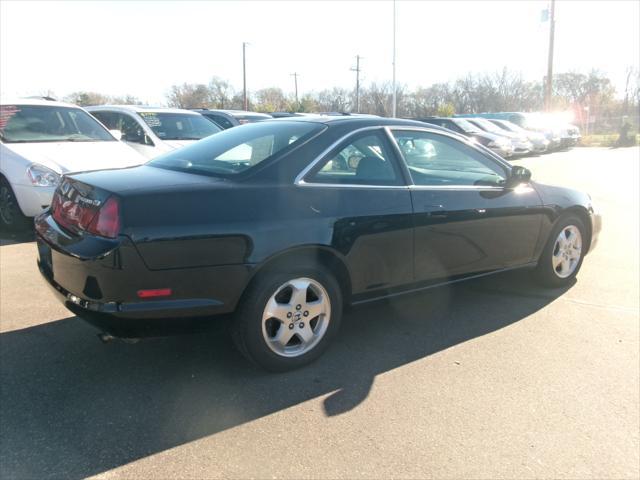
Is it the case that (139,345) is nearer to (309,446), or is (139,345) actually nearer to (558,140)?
(309,446)

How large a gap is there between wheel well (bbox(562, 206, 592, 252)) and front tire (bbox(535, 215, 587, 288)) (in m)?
0.03

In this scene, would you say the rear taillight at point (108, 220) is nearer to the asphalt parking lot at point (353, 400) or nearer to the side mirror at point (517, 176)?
the asphalt parking lot at point (353, 400)

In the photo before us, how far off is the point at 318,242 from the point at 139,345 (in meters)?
1.49

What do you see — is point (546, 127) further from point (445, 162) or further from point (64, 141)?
point (445, 162)

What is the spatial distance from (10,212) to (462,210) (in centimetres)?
543

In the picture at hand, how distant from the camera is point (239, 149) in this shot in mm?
3613

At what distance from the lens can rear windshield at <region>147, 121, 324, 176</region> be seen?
132 inches

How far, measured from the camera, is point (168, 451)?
8.16 feet

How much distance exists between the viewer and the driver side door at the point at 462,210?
3.75m

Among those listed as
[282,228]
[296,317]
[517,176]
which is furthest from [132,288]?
[517,176]

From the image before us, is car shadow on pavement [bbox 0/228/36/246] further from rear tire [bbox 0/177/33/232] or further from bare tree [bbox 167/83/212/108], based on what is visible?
bare tree [bbox 167/83/212/108]

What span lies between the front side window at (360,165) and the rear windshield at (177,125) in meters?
6.54

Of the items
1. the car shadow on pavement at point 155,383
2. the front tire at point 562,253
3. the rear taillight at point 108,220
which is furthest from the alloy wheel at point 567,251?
the rear taillight at point 108,220

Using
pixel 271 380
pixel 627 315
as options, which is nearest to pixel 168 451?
pixel 271 380
